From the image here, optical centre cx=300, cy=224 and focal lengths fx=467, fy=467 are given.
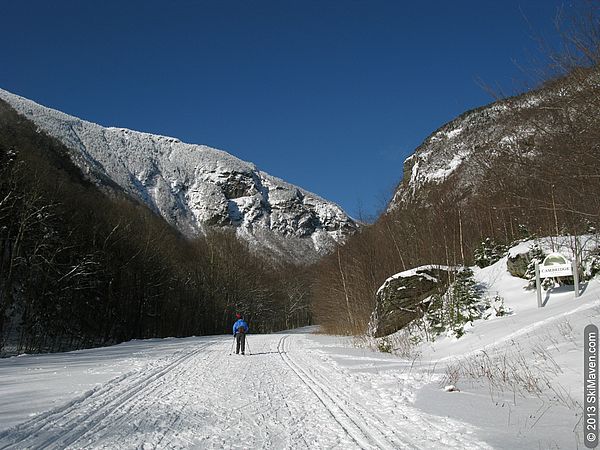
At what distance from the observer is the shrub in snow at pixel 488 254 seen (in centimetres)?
1969

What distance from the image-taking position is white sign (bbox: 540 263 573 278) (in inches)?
469

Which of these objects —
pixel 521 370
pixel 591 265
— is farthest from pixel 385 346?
pixel 521 370

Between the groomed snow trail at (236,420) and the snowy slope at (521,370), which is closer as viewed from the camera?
the groomed snow trail at (236,420)

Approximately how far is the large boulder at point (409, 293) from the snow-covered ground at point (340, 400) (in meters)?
5.53

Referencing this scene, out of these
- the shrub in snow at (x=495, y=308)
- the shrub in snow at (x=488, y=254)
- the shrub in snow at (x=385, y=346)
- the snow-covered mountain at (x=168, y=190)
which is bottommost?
the shrub in snow at (x=385, y=346)

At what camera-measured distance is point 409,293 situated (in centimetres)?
1977

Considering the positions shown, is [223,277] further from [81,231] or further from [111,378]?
[111,378]

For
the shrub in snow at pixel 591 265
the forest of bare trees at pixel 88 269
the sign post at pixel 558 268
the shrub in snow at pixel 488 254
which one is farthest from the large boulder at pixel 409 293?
the forest of bare trees at pixel 88 269

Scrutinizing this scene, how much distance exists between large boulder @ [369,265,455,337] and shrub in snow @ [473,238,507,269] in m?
1.52

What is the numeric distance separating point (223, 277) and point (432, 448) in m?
57.8

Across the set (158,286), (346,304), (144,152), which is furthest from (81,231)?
(144,152)

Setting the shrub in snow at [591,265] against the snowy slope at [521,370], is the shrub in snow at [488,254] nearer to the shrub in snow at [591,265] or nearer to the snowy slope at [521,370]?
the snowy slope at [521,370]

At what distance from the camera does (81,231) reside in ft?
111

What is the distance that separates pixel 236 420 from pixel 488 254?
15.9 m
